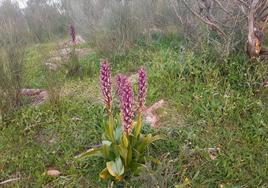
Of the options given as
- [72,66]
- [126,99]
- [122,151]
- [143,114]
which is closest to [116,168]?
[122,151]

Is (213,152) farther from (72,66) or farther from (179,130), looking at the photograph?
(72,66)

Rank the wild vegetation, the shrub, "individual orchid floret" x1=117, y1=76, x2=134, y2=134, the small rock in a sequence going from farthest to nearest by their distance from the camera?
1. the shrub
2. the small rock
3. the wild vegetation
4. "individual orchid floret" x1=117, y1=76, x2=134, y2=134

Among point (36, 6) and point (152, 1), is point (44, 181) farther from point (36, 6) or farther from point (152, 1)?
point (36, 6)

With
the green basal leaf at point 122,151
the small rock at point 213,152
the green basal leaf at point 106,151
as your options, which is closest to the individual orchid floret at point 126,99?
the green basal leaf at point 122,151

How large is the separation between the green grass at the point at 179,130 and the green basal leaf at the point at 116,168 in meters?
0.13

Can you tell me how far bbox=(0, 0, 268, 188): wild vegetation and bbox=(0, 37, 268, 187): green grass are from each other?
0.01m

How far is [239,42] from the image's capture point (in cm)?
506

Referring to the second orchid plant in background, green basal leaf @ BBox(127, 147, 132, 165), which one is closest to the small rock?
the second orchid plant in background

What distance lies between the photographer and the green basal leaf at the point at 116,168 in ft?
9.75

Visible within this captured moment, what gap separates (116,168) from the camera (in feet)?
9.87

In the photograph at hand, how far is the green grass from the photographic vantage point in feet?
10.4

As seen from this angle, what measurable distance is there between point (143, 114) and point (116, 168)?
1199mm

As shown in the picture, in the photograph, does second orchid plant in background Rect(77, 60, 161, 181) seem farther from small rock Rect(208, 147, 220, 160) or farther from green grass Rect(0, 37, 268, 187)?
small rock Rect(208, 147, 220, 160)

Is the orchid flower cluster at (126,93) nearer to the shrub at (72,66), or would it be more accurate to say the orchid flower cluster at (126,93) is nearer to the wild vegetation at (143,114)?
the wild vegetation at (143,114)
